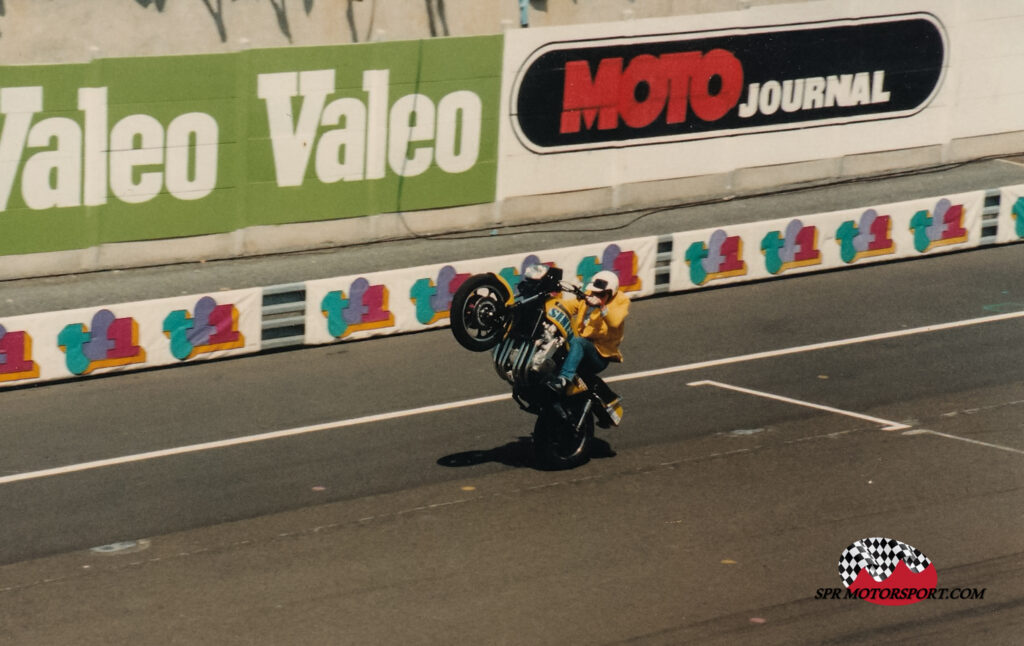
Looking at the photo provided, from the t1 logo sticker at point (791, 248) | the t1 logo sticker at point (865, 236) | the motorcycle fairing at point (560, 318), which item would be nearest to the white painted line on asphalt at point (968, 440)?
the motorcycle fairing at point (560, 318)

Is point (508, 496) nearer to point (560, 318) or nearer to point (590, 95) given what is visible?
point (560, 318)

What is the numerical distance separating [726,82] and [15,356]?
13500 millimetres

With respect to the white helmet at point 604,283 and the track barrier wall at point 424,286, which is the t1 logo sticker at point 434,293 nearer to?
the track barrier wall at point 424,286

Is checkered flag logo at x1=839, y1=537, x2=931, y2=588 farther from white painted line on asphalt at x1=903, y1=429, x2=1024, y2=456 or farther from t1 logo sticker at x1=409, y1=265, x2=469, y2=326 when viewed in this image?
t1 logo sticker at x1=409, y1=265, x2=469, y2=326

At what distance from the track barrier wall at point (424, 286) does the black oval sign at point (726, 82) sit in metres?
4.21

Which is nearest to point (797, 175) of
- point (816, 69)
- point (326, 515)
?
point (816, 69)

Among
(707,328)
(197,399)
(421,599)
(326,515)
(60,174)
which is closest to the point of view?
(421,599)

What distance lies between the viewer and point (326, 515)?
36.3 ft

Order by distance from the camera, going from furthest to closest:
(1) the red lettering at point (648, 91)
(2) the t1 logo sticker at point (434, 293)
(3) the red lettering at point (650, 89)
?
(1) the red lettering at point (648, 91) < (3) the red lettering at point (650, 89) < (2) the t1 logo sticker at point (434, 293)

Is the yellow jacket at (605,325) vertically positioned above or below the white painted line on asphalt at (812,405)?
above

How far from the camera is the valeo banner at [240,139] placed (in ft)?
60.7

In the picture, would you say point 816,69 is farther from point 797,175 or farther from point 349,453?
point 349,453

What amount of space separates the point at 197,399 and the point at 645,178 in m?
11.1

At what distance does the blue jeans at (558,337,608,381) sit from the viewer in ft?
39.4
